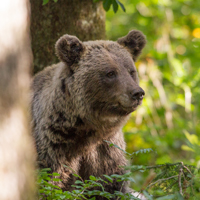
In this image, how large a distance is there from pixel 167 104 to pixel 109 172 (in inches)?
245

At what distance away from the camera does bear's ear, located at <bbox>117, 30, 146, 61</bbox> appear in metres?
5.09

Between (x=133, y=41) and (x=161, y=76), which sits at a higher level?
(x=133, y=41)

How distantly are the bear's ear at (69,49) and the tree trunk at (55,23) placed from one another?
1307 millimetres

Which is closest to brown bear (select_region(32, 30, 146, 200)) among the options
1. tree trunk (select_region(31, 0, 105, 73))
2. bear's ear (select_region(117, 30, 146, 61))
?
bear's ear (select_region(117, 30, 146, 61))

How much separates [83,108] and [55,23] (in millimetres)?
2169

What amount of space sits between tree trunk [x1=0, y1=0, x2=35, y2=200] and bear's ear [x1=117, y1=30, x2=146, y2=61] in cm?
281

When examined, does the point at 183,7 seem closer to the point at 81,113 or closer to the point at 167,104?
the point at 167,104

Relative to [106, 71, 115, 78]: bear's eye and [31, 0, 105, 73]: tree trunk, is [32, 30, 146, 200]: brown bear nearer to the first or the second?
[106, 71, 115, 78]: bear's eye

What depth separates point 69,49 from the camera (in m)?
4.49

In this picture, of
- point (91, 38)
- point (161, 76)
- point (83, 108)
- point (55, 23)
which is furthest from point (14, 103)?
point (161, 76)

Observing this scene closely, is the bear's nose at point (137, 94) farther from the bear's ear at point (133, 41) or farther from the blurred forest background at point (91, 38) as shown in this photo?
the bear's ear at point (133, 41)

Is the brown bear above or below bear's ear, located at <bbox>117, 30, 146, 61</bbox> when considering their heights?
below

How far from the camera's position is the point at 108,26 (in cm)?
1250

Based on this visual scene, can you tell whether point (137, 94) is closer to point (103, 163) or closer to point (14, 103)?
point (103, 163)
